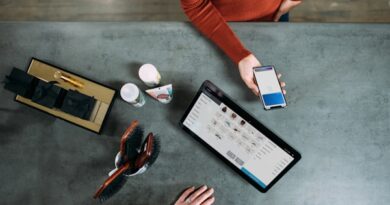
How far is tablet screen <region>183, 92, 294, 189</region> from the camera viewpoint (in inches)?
34.4

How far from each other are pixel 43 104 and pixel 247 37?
2.32 ft

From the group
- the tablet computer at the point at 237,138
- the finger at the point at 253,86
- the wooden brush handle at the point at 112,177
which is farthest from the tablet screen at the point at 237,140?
the wooden brush handle at the point at 112,177

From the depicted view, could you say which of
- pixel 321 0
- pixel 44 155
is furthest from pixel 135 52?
pixel 321 0

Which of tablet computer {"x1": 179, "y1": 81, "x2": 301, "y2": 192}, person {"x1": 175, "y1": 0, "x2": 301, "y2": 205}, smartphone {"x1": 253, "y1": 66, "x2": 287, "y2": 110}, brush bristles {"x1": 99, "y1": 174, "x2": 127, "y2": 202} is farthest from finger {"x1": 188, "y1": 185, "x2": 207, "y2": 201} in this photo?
smartphone {"x1": 253, "y1": 66, "x2": 287, "y2": 110}

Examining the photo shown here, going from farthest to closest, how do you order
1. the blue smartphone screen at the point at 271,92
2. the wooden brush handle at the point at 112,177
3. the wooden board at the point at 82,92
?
1. the wooden board at the point at 82,92
2. the blue smartphone screen at the point at 271,92
3. the wooden brush handle at the point at 112,177

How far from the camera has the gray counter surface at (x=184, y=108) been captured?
0.93 metres

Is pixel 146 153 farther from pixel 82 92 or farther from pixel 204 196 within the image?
pixel 82 92

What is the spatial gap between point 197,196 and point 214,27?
0.54 meters

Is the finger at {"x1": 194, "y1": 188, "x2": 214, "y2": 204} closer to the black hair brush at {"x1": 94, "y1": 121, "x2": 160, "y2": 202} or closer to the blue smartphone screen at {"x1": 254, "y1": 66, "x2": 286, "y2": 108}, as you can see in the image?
the black hair brush at {"x1": 94, "y1": 121, "x2": 160, "y2": 202}

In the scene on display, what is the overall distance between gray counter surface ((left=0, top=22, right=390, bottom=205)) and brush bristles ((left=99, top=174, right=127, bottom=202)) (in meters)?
0.08

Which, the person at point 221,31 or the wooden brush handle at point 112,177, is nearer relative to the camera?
the wooden brush handle at point 112,177

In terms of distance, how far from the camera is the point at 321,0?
1.74 m

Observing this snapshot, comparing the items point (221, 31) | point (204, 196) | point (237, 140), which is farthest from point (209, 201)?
point (221, 31)

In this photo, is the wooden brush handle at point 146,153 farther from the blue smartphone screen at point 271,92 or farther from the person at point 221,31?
the blue smartphone screen at point 271,92
